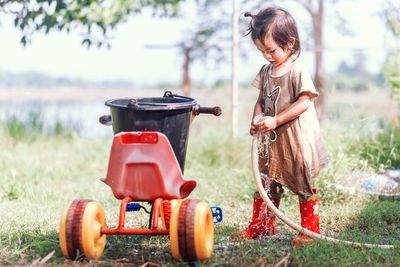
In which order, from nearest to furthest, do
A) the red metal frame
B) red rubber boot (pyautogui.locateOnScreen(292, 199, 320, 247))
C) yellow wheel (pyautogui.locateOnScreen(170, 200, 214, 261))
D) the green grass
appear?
yellow wheel (pyautogui.locateOnScreen(170, 200, 214, 261))
the red metal frame
the green grass
red rubber boot (pyautogui.locateOnScreen(292, 199, 320, 247))

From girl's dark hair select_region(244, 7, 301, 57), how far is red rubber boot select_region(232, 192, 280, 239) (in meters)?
0.94

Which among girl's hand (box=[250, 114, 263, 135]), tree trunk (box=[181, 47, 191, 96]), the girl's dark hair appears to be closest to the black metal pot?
girl's hand (box=[250, 114, 263, 135])

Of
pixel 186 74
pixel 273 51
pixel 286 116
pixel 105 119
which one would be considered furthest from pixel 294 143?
pixel 186 74

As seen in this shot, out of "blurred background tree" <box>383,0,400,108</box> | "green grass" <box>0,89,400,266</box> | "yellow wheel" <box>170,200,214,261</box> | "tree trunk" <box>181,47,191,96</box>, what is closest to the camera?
"yellow wheel" <box>170,200,214,261</box>

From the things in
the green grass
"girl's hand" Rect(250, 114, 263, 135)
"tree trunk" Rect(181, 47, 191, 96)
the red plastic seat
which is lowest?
the green grass

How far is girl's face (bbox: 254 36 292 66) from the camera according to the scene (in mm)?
3479

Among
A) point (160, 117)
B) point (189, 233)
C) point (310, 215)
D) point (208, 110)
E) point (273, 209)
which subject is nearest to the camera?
point (189, 233)

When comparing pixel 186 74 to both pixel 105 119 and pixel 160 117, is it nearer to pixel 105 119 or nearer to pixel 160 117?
pixel 105 119

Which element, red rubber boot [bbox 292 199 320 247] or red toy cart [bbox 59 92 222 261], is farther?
red rubber boot [bbox 292 199 320 247]

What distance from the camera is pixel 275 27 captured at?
3.43 meters

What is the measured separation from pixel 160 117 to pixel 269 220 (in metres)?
1.07

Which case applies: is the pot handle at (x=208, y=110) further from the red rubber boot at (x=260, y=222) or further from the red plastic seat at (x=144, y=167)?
the red rubber boot at (x=260, y=222)

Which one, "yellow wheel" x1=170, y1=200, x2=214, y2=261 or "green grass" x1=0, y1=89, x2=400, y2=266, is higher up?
"yellow wheel" x1=170, y1=200, x2=214, y2=261

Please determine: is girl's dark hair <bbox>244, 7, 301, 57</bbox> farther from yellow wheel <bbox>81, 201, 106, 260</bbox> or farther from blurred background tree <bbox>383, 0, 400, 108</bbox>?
Result: blurred background tree <bbox>383, 0, 400, 108</bbox>
